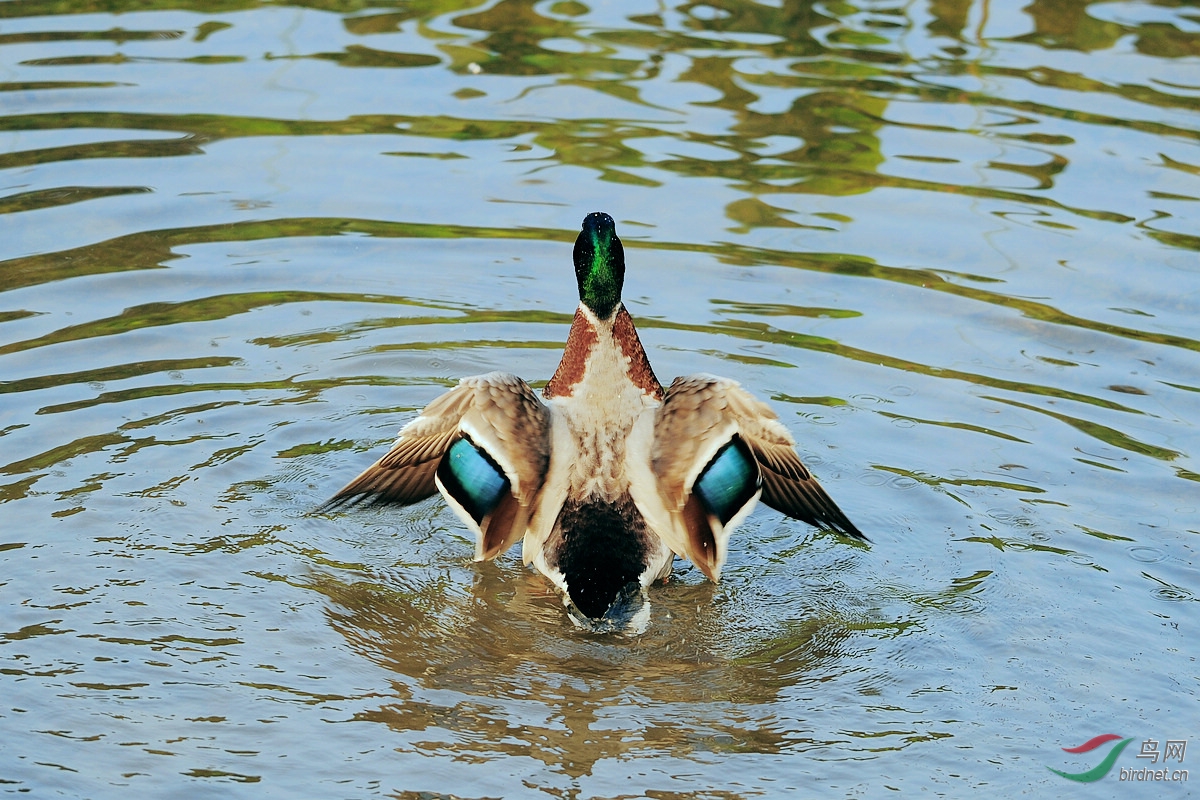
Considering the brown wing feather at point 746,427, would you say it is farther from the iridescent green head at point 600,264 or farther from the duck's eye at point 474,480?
the duck's eye at point 474,480

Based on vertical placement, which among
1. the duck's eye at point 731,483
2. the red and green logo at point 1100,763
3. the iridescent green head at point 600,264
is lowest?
the red and green logo at point 1100,763

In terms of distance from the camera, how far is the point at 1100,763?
14.4 ft

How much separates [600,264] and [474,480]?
893mm

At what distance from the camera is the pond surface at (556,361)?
4.50 metres

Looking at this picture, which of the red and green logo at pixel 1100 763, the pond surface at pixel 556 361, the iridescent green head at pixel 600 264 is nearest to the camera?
the red and green logo at pixel 1100 763

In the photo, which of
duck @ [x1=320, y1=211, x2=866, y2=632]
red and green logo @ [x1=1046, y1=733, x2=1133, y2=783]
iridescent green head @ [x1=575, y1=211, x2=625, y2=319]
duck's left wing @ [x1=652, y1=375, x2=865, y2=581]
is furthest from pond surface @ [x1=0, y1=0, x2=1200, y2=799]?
iridescent green head @ [x1=575, y1=211, x2=625, y2=319]

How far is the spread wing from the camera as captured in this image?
16.7 ft

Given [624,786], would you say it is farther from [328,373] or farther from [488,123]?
[488,123]

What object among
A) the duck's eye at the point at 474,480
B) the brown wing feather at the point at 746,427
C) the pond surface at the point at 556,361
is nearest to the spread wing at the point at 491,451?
the duck's eye at the point at 474,480

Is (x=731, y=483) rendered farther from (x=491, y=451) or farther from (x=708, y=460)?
(x=491, y=451)

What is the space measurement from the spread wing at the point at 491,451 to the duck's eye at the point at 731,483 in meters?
0.54

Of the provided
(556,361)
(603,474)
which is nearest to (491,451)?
(603,474)

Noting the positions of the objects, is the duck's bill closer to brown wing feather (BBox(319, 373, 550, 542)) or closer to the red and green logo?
brown wing feather (BBox(319, 373, 550, 542))

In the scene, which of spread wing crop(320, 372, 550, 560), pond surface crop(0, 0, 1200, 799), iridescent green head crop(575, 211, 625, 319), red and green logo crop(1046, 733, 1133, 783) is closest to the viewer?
red and green logo crop(1046, 733, 1133, 783)
